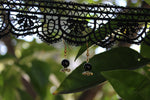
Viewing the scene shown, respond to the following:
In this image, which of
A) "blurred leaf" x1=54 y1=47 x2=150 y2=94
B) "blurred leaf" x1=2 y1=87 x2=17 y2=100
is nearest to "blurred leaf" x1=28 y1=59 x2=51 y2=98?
"blurred leaf" x1=2 y1=87 x2=17 y2=100

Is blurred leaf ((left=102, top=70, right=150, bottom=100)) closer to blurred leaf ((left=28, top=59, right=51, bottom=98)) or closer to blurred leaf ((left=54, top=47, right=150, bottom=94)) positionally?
blurred leaf ((left=54, top=47, right=150, bottom=94))

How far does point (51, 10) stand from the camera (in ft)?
1.70

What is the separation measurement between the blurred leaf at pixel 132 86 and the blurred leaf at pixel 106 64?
0.16ft

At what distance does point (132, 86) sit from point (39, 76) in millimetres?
565

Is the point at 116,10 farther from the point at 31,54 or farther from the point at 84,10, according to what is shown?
the point at 31,54

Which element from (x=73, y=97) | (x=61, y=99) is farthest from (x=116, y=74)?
(x=73, y=97)

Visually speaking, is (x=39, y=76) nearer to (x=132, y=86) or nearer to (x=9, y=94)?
(x=9, y=94)

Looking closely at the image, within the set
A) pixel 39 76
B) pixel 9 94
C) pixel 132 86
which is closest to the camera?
pixel 132 86

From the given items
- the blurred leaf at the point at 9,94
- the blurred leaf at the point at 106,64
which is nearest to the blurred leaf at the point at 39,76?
the blurred leaf at the point at 9,94

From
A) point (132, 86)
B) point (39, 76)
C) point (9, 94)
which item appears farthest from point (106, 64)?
point (9, 94)

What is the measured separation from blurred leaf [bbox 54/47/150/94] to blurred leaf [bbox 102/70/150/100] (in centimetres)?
5

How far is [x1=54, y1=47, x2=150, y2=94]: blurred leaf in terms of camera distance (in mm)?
598

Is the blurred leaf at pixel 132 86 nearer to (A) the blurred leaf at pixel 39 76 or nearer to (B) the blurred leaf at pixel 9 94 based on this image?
(A) the blurred leaf at pixel 39 76

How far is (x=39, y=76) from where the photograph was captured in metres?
1.06
